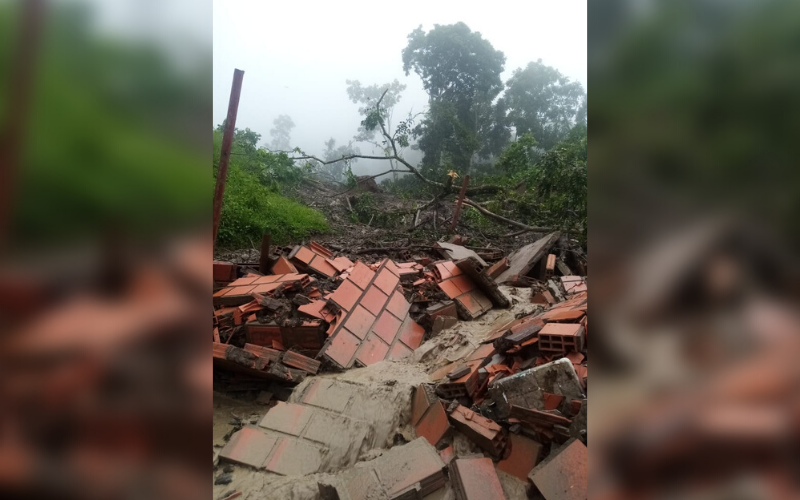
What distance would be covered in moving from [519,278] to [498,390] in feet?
14.0

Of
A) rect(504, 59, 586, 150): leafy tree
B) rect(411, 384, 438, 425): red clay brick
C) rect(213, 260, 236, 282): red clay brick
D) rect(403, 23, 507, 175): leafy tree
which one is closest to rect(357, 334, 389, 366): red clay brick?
rect(411, 384, 438, 425): red clay brick

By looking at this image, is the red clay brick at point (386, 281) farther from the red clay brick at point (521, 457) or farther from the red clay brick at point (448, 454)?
the red clay brick at point (521, 457)

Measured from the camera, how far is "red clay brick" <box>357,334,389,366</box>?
15.7ft
